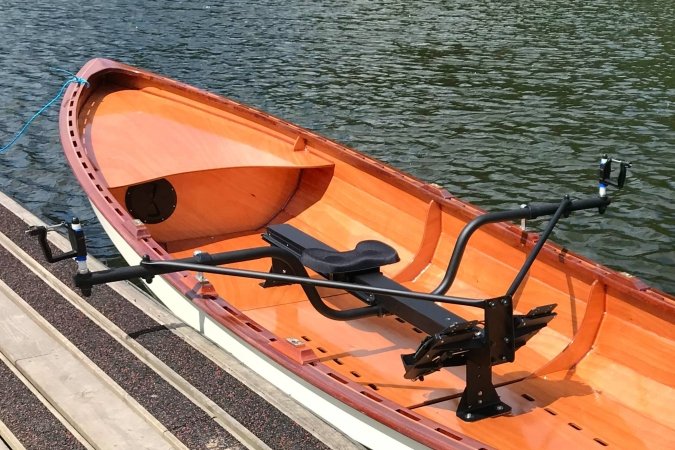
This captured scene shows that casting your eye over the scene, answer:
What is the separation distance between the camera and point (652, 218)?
10.7 meters

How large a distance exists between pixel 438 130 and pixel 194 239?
275 inches

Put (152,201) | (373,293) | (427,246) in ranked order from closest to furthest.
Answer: (373,293) → (427,246) → (152,201)

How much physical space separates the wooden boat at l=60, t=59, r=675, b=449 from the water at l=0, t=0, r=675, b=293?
5.87 feet

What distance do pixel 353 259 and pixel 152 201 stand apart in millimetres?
2777

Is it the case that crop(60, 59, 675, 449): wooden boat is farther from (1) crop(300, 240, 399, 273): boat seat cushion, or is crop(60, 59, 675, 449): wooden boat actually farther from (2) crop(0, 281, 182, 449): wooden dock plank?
(2) crop(0, 281, 182, 449): wooden dock plank

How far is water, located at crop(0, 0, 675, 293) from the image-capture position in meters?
11.6

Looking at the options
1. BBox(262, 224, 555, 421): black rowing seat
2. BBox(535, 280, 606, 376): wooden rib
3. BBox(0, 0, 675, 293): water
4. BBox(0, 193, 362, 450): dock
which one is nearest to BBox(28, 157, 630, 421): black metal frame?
BBox(262, 224, 555, 421): black rowing seat

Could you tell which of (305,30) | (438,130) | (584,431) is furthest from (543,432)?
(305,30)

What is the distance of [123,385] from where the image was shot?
562 cm

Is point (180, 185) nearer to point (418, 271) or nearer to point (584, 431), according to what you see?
point (418, 271)

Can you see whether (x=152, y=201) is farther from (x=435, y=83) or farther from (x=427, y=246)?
(x=435, y=83)

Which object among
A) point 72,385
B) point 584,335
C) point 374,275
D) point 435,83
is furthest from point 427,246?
point 435,83

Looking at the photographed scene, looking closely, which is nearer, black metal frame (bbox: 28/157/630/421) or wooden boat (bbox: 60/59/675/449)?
black metal frame (bbox: 28/157/630/421)

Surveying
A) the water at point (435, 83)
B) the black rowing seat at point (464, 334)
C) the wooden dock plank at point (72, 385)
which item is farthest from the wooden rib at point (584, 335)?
the water at point (435, 83)
